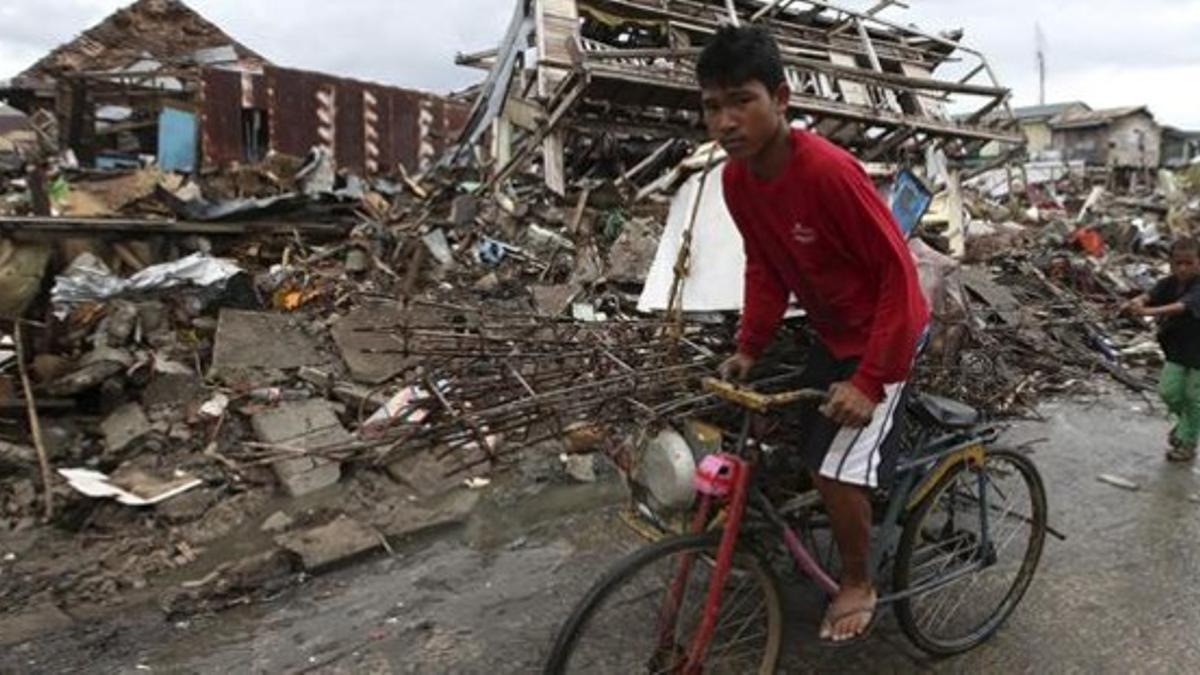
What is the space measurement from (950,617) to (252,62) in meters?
21.0

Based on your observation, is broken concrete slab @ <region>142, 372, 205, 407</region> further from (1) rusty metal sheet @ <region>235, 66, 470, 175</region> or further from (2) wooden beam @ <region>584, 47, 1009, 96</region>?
(1) rusty metal sheet @ <region>235, 66, 470, 175</region>

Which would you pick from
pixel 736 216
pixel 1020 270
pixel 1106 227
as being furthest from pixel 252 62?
pixel 736 216

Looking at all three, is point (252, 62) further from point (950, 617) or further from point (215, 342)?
point (950, 617)

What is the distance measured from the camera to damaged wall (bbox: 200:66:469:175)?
50.6ft

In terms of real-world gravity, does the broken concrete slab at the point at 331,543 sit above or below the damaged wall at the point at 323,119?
below

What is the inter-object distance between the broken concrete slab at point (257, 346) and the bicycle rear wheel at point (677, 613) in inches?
175

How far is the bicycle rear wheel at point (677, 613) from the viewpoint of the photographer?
2.38 m

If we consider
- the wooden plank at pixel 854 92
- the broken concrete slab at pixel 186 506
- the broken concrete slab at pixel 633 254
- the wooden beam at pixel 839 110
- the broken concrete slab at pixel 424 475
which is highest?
the wooden plank at pixel 854 92

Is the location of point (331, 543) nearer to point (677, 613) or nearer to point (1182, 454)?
point (677, 613)

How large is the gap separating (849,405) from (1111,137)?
52.3 meters

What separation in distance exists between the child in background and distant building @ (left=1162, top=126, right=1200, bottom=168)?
53240mm

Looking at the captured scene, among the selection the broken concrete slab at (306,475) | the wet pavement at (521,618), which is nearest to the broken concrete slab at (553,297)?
the broken concrete slab at (306,475)

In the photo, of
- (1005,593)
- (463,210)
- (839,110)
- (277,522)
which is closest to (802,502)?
(1005,593)

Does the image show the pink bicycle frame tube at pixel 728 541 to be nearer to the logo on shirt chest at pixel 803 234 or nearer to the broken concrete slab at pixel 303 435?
the logo on shirt chest at pixel 803 234
